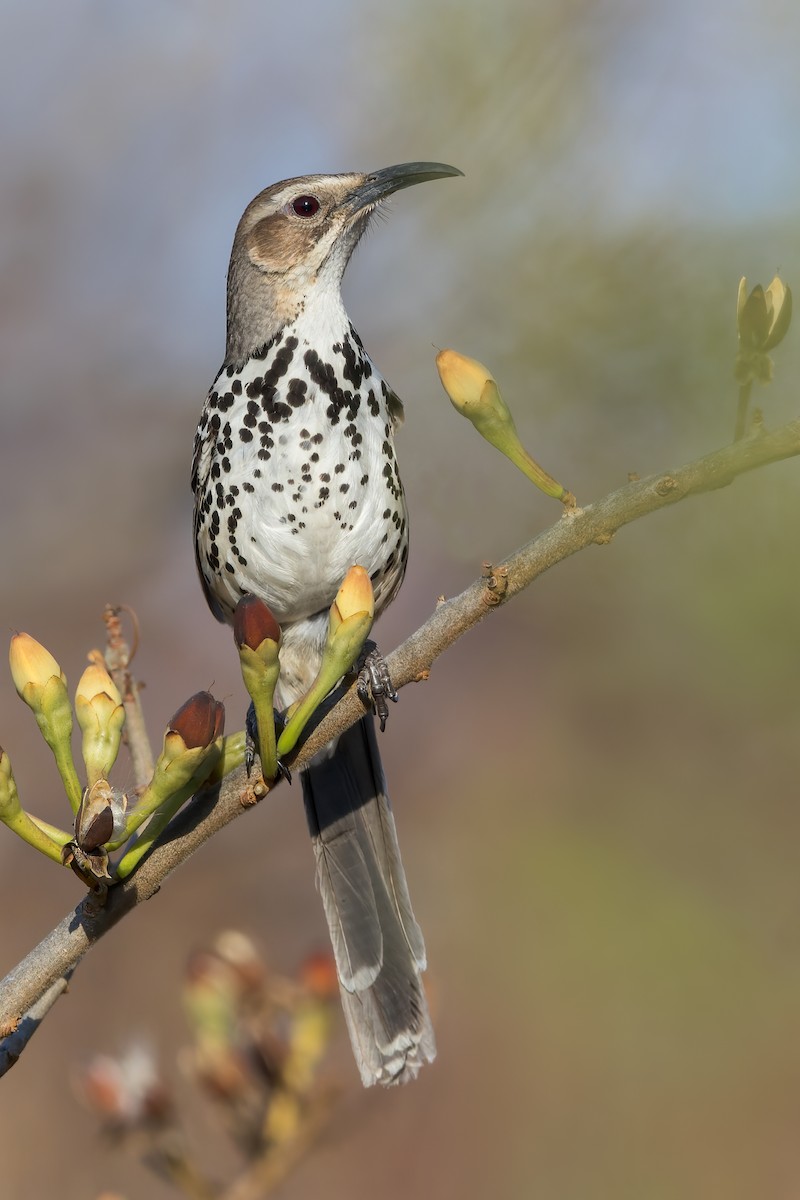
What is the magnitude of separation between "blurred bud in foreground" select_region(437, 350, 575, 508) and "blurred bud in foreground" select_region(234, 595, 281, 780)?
1.39 ft

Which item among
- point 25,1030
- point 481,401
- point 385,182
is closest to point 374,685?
point 481,401

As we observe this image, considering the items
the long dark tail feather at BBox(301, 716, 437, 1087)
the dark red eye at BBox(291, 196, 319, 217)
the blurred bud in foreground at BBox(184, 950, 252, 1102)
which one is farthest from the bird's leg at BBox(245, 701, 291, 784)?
the dark red eye at BBox(291, 196, 319, 217)

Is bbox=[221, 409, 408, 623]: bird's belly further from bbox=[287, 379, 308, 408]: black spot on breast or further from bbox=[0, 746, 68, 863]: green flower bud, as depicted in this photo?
bbox=[0, 746, 68, 863]: green flower bud

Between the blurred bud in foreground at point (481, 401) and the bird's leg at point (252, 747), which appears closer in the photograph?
the blurred bud in foreground at point (481, 401)

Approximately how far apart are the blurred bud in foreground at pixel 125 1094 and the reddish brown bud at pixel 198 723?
118cm

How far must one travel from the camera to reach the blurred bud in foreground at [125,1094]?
2.55 m

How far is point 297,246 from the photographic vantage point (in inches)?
141

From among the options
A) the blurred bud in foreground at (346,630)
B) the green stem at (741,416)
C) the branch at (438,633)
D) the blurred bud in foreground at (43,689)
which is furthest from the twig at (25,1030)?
the green stem at (741,416)

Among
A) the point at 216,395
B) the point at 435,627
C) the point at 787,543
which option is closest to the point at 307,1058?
the point at 435,627

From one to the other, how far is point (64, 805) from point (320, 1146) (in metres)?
1.91

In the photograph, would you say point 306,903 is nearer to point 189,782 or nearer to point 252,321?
point 252,321

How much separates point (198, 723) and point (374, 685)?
73cm

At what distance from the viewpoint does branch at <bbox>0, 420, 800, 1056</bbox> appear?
5.21 feet

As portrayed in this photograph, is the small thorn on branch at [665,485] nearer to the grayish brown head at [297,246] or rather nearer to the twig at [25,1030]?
the twig at [25,1030]
